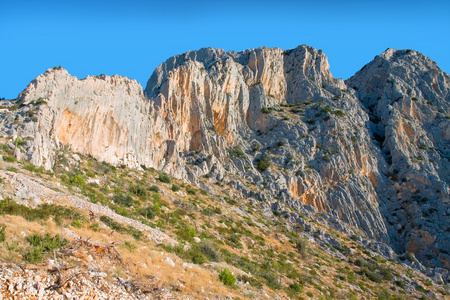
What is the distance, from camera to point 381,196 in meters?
50.0

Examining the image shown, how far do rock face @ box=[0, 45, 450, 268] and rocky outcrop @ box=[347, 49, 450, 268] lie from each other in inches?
7.2

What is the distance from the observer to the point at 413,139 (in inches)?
2271

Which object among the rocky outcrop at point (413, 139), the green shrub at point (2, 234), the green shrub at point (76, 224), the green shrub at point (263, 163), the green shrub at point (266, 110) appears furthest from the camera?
the green shrub at point (266, 110)

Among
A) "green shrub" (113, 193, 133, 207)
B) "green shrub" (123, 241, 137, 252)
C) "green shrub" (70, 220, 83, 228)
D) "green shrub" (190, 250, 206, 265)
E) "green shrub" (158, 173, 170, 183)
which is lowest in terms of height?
"green shrub" (190, 250, 206, 265)

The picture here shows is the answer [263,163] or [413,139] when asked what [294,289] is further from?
[413,139]

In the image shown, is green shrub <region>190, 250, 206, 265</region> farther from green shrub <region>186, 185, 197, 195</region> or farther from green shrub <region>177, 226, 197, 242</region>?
green shrub <region>186, 185, 197, 195</region>

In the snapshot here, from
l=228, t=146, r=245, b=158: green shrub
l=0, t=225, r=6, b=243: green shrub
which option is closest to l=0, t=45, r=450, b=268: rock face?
l=228, t=146, r=245, b=158: green shrub

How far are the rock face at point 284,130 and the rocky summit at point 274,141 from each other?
177 millimetres

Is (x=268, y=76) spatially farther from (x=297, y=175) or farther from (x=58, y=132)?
(x=58, y=132)

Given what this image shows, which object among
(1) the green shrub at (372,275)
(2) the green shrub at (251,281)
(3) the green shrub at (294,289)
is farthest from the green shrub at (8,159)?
(1) the green shrub at (372,275)

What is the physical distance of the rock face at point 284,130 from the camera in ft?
107

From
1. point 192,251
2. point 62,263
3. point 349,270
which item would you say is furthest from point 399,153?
point 62,263

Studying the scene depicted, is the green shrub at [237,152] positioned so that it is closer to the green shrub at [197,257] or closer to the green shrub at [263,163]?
the green shrub at [263,163]

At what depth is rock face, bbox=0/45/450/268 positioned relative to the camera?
32.7 meters
